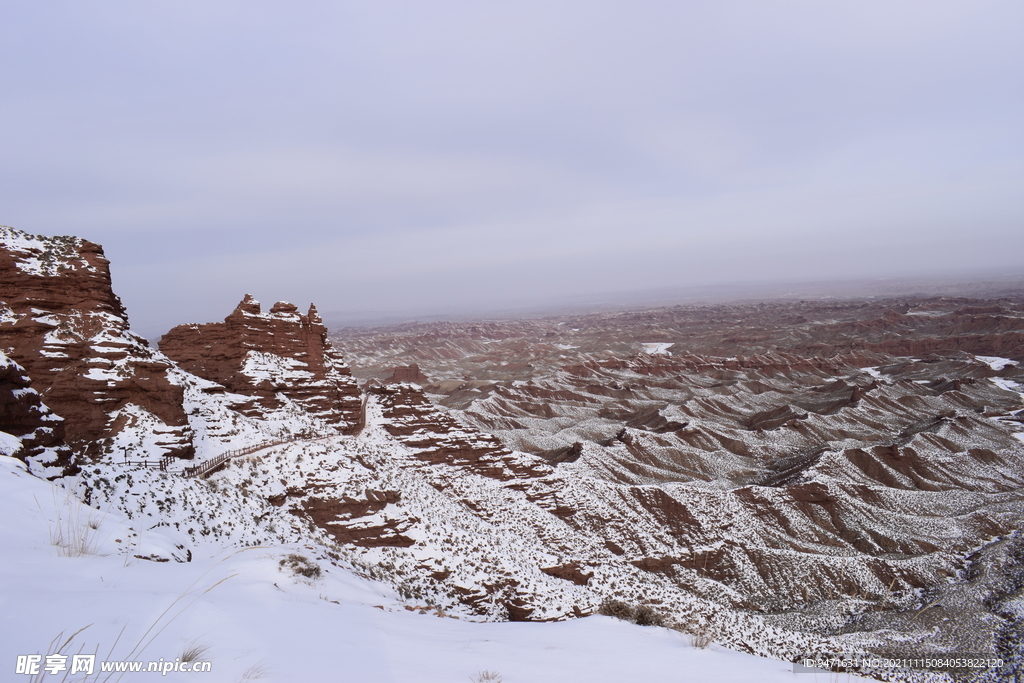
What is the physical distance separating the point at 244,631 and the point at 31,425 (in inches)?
436

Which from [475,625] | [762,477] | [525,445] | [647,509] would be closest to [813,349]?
[762,477]

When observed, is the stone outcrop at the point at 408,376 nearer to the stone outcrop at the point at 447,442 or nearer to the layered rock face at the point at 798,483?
the layered rock face at the point at 798,483

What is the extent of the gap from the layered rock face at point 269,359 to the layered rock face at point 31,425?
17.5 m

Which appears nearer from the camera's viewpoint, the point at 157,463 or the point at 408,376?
the point at 157,463

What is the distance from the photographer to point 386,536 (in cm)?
2033

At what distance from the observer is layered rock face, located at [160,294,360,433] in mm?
30062

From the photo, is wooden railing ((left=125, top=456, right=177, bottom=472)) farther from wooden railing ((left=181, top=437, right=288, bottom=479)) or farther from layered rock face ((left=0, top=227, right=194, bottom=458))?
wooden railing ((left=181, top=437, right=288, bottom=479))

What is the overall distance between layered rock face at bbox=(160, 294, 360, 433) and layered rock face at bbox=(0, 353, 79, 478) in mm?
17493

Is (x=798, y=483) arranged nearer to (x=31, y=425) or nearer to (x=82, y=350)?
(x=31, y=425)

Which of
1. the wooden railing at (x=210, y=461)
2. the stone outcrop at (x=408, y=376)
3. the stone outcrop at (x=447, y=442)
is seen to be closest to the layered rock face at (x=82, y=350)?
the wooden railing at (x=210, y=461)

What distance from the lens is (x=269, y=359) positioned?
1242 inches

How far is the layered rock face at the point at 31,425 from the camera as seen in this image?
35.2ft

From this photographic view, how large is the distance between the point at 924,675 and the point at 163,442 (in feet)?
101

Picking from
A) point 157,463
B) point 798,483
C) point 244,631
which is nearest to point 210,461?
point 157,463
